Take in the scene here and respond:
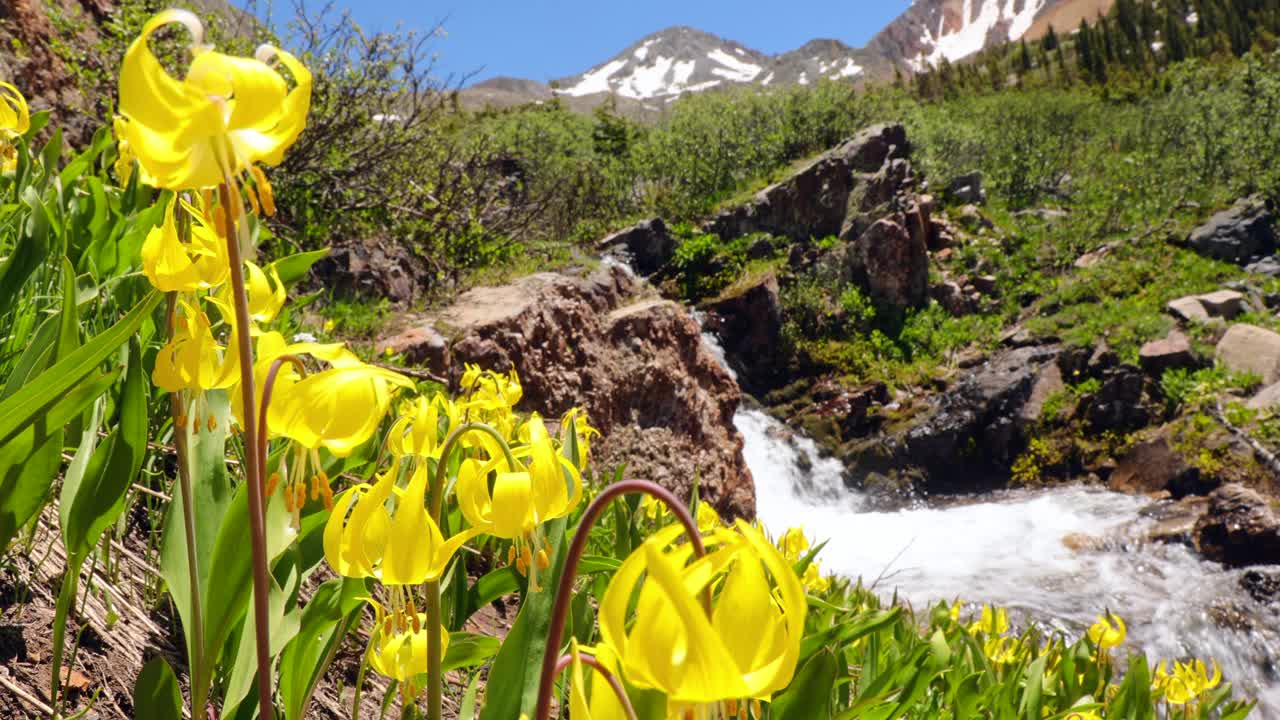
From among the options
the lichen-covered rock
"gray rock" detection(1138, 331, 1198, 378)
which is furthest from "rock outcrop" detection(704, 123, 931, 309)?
"gray rock" detection(1138, 331, 1198, 378)

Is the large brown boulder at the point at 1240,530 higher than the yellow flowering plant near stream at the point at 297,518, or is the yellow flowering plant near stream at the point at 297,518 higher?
the yellow flowering plant near stream at the point at 297,518

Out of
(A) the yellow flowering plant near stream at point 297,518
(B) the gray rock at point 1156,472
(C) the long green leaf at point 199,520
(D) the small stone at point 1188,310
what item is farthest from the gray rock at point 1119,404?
(C) the long green leaf at point 199,520

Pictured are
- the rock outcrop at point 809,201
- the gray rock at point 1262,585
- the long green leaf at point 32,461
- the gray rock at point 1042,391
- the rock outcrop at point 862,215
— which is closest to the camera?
the long green leaf at point 32,461

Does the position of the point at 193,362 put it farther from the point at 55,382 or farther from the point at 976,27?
the point at 976,27

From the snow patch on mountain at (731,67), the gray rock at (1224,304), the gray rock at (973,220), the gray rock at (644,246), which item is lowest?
the gray rock at (1224,304)

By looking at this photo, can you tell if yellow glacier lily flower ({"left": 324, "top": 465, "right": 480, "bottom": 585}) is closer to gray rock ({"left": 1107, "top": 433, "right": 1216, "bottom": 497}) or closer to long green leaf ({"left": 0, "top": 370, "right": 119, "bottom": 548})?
long green leaf ({"left": 0, "top": 370, "right": 119, "bottom": 548})

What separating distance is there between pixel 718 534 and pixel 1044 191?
2712 centimetres

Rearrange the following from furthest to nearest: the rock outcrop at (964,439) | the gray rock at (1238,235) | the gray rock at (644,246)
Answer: the gray rock at (1238,235)
the gray rock at (644,246)
the rock outcrop at (964,439)

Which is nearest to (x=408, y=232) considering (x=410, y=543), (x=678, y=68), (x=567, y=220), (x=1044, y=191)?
(x=410, y=543)

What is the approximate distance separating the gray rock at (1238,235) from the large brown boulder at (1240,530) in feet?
32.1

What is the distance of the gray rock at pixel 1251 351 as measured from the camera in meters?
10.2

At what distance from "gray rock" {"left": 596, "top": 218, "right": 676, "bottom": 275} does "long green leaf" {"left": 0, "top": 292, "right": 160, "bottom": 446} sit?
46.0 ft

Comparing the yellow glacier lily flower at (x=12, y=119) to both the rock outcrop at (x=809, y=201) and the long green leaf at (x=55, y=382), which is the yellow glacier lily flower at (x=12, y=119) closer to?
the long green leaf at (x=55, y=382)

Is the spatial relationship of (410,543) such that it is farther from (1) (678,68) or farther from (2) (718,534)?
(1) (678,68)
